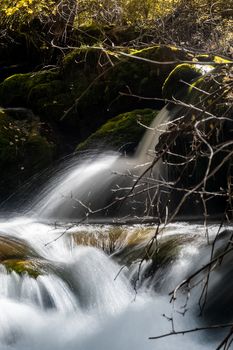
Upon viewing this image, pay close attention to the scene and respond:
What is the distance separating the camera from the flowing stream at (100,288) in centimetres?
492

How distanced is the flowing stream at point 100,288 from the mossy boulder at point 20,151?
2512mm

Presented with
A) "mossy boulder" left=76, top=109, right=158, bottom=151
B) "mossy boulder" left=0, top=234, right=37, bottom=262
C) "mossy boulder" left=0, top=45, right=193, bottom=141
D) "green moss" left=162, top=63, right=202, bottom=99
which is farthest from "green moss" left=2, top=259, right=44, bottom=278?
"mossy boulder" left=0, top=45, right=193, bottom=141

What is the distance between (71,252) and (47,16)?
7.51 metres

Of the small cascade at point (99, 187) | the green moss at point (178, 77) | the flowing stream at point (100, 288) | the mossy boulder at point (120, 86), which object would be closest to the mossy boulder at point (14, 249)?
the flowing stream at point (100, 288)

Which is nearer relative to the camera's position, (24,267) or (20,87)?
(24,267)

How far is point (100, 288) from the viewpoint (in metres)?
5.65

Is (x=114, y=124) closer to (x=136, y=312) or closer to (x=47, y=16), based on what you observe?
(x=47, y=16)

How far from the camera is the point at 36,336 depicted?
4.90 metres

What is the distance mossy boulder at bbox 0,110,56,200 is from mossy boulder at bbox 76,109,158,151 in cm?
68

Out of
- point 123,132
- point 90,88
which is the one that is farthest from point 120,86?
point 123,132

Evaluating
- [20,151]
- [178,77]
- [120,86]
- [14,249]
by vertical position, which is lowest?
[14,249]

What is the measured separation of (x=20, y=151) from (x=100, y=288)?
15.9ft

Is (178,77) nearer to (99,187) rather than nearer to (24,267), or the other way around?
(99,187)

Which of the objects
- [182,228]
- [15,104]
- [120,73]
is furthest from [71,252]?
[15,104]
